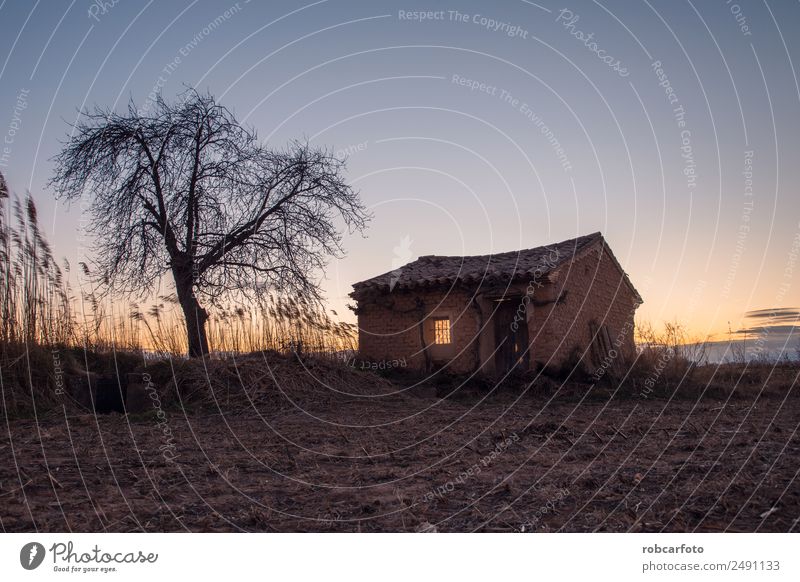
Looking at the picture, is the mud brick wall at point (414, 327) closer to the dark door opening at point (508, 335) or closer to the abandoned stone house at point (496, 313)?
the abandoned stone house at point (496, 313)

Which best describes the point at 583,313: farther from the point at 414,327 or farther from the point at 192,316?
the point at 192,316

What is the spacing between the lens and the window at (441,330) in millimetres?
17000

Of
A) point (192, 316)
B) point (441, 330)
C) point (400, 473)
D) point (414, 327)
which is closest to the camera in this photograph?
point (400, 473)

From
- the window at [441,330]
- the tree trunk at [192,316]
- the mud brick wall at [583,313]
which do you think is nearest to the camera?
the tree trunk at [192,316]

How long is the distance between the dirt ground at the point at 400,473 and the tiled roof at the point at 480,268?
7.11 m

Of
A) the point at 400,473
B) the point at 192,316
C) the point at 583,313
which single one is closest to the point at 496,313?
the point at 583,313

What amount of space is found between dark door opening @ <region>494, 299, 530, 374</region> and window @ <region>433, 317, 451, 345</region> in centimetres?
129

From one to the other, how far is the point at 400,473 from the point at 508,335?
11.5 m

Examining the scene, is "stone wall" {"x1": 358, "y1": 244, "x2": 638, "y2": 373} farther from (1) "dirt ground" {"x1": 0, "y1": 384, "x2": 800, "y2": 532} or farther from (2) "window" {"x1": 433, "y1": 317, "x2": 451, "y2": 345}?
(1) "dirt ground" {"x1": 0, "y1": 384, "x2": 800, "y2": 532}

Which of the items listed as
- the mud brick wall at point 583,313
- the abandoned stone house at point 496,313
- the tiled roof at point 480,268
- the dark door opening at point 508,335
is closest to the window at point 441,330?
the abandoned stone house at point 496,313

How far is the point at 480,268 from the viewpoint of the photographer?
57.6ft

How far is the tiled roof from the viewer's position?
16.2 meters
